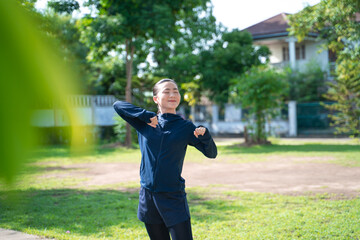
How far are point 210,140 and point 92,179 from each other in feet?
23.7

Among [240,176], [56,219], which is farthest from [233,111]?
[56,219]

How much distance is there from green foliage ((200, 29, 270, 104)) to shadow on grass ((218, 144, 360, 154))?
720 centimetres

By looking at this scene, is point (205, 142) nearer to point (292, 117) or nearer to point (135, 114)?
point (135, 114)

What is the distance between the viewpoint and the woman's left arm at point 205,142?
2.49 m

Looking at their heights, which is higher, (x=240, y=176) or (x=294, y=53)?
(x=294, y=53)

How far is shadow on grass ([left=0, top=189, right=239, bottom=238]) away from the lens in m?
5.22

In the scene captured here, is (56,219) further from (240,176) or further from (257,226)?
(240,176)

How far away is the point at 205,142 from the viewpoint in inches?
100

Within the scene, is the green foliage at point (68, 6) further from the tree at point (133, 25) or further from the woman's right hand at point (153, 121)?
the tree at point (133, 25)

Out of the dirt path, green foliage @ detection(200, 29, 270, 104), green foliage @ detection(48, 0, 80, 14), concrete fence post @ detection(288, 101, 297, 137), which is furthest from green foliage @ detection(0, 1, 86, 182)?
green foliage @ detection(200, 29, 270, 104)

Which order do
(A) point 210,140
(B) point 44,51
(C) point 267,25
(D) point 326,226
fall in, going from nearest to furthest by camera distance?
(B) point 44,51
(A) point 210,140
(D) point 326,226
(C) point 267,25

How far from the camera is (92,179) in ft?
30.7

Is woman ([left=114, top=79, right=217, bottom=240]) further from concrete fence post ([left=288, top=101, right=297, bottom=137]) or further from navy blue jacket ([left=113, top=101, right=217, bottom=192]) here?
concrete fence post ([left=288, top=101, right=297, bottom=137])

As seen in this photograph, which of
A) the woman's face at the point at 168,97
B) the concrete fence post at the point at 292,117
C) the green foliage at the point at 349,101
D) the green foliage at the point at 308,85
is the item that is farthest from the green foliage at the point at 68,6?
the green foliage at the point at 308,85
